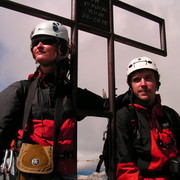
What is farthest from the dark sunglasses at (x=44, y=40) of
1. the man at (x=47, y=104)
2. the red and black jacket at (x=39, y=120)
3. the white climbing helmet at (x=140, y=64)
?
the white climbing helmet at (x=140, y=64)

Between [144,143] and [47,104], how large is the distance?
1.63m

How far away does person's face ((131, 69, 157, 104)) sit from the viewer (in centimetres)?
445

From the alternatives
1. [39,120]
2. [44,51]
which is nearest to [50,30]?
[44,51]

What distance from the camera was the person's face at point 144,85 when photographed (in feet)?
14.6

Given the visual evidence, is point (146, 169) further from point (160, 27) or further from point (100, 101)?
point (160, 27)

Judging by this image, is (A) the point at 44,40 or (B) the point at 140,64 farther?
(B) the point at 140,64

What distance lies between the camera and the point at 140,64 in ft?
15.2

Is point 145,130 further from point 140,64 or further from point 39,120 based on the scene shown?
point 39,120

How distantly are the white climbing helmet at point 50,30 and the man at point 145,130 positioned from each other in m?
1.49

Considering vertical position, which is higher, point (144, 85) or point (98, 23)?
point (98, 23)

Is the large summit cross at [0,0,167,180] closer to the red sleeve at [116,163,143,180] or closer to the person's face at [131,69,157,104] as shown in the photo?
the red sleeve at [116,163,143,180]

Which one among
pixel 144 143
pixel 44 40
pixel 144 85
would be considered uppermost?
pixel 44 40

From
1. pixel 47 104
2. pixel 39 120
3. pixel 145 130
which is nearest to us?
pixel 39 120

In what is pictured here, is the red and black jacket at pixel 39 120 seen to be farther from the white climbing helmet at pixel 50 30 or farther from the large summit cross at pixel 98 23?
the white climbing helmet at pixel 50 30
